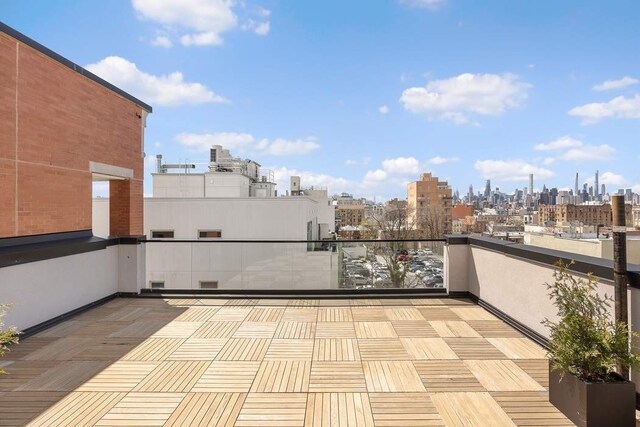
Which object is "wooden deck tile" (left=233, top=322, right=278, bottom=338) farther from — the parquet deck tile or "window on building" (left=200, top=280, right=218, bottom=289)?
"window on building" (left=200, top=280, right=218, bottom=289)

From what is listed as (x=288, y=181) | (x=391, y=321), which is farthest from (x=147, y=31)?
(x=288, y=181)

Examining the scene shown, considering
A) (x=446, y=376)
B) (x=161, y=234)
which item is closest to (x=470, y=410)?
(x=446, y=376)

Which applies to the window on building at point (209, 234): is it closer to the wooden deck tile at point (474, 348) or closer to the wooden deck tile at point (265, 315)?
the wooden deck tile at point (265, 315)

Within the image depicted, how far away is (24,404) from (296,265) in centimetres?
423

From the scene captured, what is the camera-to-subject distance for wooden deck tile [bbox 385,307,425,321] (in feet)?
16.9

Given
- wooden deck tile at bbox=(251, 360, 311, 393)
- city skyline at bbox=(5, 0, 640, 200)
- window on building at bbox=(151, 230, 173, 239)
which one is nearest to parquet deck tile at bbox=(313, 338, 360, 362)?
wooden deck tile at bbox=(251, 360, 311, 393)

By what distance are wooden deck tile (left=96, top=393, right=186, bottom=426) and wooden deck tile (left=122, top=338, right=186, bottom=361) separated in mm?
832

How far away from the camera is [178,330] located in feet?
15.3

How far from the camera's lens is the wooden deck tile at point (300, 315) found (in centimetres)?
514

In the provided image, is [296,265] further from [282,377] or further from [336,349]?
[282,377]

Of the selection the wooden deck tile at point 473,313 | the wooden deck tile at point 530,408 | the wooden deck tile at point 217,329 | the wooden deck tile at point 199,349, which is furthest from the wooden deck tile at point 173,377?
the wooden deck tile at point 473,313

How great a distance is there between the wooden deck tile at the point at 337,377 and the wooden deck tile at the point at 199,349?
1175mm

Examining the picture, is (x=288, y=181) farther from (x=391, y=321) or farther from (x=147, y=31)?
(x=391, y=321)

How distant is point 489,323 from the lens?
192 inches
